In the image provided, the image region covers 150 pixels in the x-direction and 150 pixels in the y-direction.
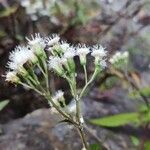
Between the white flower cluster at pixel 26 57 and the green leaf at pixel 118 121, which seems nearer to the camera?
the white flower cluster at pixel 26 57

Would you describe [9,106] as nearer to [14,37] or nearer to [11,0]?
[14,37]

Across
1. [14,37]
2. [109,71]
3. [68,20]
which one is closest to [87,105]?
[109,71]

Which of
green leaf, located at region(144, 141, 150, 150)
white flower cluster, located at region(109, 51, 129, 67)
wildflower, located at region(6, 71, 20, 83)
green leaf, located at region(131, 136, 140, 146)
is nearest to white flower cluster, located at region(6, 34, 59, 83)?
wildflower, located at region(6, 71, 20, 83)

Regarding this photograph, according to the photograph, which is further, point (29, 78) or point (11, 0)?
point (11, 0)

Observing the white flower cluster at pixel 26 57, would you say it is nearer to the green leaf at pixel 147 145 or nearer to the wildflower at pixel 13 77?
the wildflower at pixel 13 77

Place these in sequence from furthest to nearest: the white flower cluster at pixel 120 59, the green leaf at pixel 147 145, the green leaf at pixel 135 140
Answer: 1. the green leaf at pixel 135 140
2. the white flower cluster at pixel 120 59
3. the green leaf at pixel 147 145

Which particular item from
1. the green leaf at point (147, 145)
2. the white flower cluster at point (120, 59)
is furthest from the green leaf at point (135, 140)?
the green leaf at point (147, 145)

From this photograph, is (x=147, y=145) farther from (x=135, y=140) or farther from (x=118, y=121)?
Result: (x=135, y=140)

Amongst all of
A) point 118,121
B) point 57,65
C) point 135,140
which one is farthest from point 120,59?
point 57,65

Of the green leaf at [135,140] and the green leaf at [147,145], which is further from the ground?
the green leaf at [135,140]

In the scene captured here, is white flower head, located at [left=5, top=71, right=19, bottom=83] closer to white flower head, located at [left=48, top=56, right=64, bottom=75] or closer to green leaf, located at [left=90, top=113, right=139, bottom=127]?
white flower head, located at [left=48, top=56, right=64, bottom=75]

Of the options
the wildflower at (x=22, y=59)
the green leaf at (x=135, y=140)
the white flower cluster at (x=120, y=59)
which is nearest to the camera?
the wildflower at (x=22, y=59)
